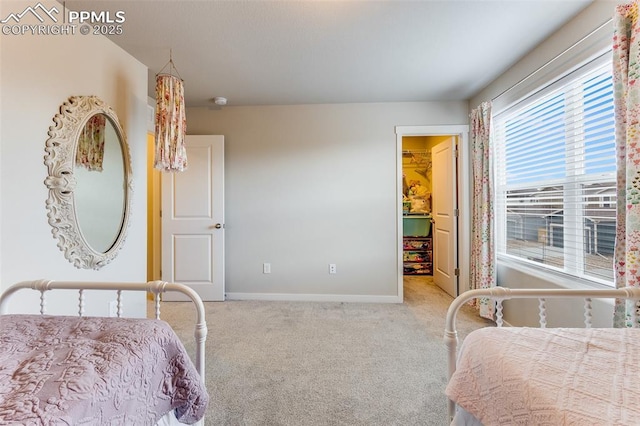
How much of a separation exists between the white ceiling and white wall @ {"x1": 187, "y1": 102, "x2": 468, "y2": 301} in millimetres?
434

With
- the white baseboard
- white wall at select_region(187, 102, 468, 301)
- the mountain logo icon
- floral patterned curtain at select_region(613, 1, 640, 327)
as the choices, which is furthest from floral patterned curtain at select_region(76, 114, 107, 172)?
floral patterned curtain at select_region(613, 1, 640, 327)

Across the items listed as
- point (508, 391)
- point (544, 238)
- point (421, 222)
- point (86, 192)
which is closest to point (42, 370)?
point (508, 391)

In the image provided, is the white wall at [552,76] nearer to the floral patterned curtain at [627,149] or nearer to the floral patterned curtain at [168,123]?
the floral patterned curtain at [627,149]

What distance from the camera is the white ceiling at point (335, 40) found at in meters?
1.75

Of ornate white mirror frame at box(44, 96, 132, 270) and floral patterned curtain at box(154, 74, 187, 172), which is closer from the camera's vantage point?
ornate white mirror frame at box(44, 96, 132, 270)

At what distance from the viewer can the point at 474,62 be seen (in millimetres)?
2424

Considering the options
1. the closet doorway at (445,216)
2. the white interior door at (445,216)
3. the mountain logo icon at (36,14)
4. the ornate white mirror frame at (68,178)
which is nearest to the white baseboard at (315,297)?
the closet doorway at (445,216)

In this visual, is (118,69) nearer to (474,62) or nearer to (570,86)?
(474,62)

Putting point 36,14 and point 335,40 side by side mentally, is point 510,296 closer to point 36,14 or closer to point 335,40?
point 335,40

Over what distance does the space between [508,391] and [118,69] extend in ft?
9.90

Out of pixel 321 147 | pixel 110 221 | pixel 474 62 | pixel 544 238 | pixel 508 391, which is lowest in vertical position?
pixel 508 391

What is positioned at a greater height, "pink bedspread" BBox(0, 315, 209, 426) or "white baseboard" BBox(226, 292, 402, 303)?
"pink bedspread" BBox(0, 315, 209, 426)

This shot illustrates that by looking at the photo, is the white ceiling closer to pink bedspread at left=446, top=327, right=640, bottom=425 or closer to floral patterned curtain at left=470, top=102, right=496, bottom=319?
floral patterned curtain at left=470, top=102, right=496, bottom=319

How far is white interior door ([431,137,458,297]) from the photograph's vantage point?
3439 millimetres
